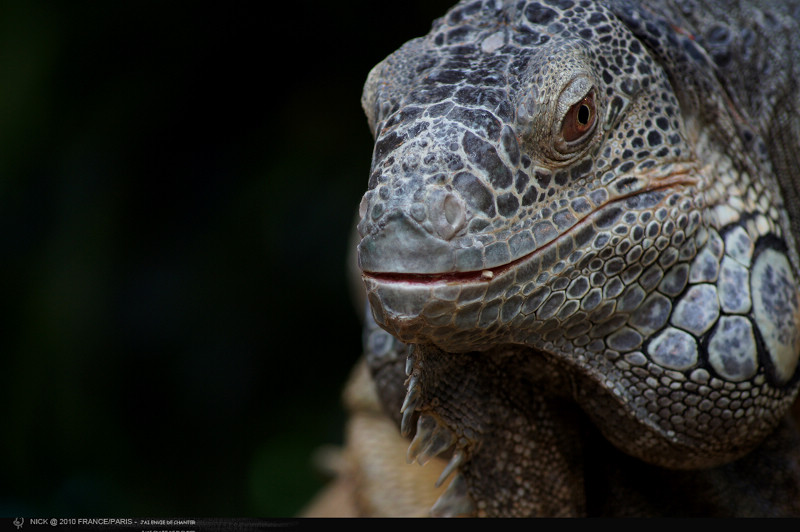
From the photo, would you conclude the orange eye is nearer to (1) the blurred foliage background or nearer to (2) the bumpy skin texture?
(2) the bumpy skin texture

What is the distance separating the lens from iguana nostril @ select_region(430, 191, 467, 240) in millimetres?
1497

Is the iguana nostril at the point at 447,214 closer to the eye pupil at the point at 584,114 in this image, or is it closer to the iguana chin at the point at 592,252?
the iguana chin at the point at 592,252

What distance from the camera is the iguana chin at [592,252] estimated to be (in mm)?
1560

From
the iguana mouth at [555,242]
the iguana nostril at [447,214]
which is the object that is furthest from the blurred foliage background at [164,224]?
the iguana nostril at [447,214]

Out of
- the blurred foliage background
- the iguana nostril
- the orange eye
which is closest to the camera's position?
the iguana nostril

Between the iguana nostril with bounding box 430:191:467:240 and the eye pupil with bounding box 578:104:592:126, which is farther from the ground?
the eye pupil with bounding box 578:104:592:126

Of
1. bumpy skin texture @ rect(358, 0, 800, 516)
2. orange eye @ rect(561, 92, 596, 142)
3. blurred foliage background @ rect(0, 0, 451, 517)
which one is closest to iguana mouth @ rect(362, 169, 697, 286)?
bumpy skin texture @ rect(358, 0, 800, 516)

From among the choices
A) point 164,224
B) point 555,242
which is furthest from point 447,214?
point 164,224

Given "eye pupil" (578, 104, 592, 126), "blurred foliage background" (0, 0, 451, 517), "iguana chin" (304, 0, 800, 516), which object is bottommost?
"blurred foliage background" (0, 0, 451, 517)

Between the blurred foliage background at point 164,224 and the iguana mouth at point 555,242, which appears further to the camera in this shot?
the blurred foliage background at point 164,224

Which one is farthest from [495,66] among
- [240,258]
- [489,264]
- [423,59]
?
[240,258]

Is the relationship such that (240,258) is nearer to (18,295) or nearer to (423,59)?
(18,295)

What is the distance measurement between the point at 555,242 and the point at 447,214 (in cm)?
27

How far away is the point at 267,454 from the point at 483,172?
13.0ft
